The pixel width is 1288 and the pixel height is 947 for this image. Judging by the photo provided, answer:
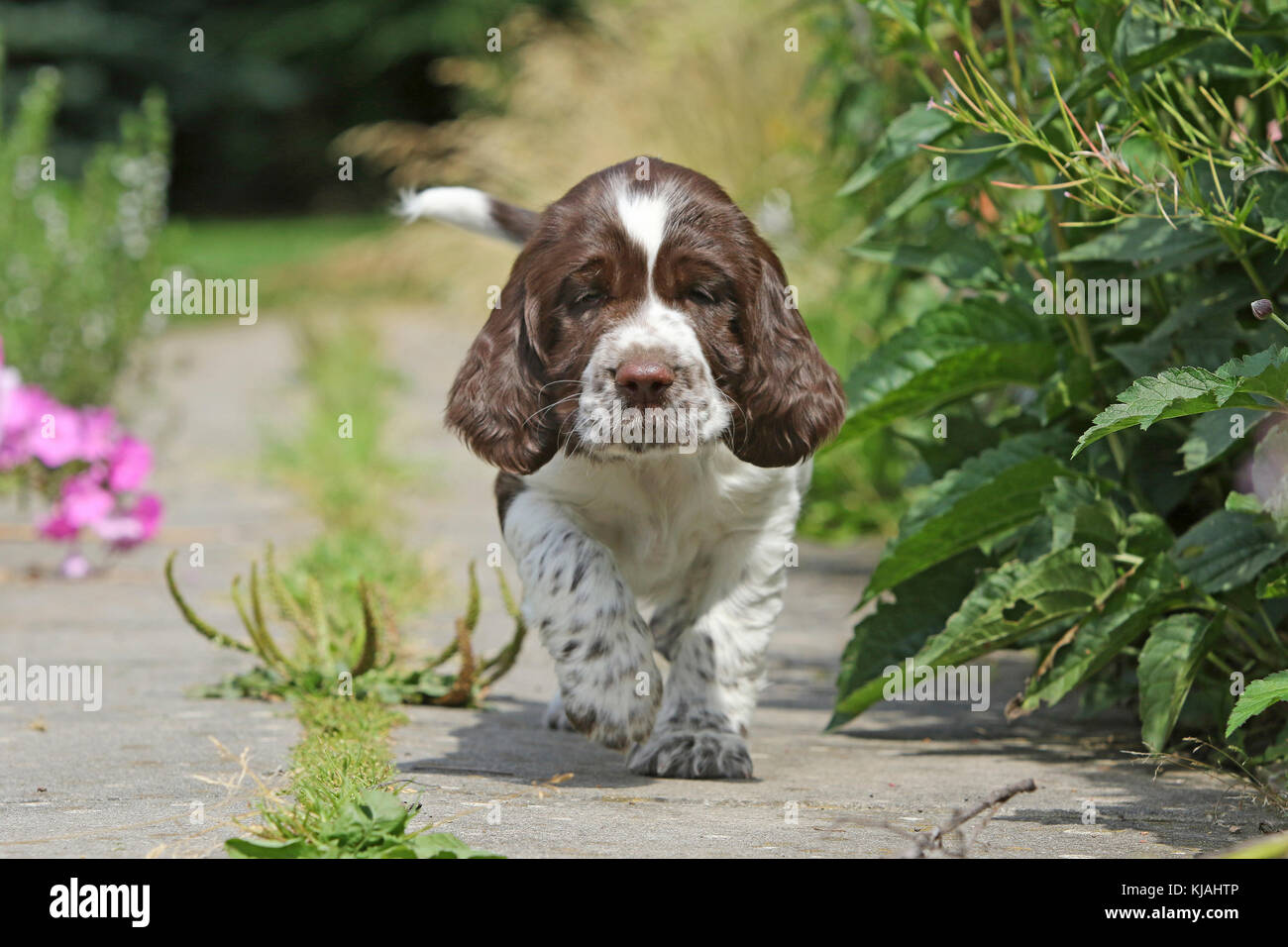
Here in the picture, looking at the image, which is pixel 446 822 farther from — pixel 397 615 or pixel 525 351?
pixel 397 615

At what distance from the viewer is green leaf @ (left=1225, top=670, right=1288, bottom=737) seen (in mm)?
2436

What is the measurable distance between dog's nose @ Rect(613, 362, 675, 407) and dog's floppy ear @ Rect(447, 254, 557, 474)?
0.33 metres

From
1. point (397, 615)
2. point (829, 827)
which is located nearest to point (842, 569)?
point (397, 615)

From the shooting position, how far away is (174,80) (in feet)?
81.9

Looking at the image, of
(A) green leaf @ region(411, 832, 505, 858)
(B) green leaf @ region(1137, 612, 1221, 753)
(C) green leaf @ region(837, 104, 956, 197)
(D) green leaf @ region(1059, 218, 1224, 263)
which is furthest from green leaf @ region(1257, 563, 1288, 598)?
(A) green leaf @ region(411, 832, 505, 858)

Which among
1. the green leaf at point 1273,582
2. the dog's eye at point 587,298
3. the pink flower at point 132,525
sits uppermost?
the dog's eye at point 587,298

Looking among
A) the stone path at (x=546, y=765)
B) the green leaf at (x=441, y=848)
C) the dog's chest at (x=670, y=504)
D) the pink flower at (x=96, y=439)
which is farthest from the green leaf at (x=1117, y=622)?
the pink flower at (x=96, y=439)

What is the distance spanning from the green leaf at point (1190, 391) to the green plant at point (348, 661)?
1.68 m

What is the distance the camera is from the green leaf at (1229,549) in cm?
309

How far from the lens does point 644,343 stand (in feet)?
9.99

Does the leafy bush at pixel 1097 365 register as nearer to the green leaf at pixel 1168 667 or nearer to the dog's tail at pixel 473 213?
the green leaf at pixel 1168 667

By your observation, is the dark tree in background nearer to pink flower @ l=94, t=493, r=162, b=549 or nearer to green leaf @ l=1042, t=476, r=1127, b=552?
pink flower @ l=94, t=493, r=162, b=549

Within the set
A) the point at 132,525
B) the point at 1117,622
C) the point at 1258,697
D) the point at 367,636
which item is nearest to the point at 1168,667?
the point at 1117,622

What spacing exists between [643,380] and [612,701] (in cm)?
63
